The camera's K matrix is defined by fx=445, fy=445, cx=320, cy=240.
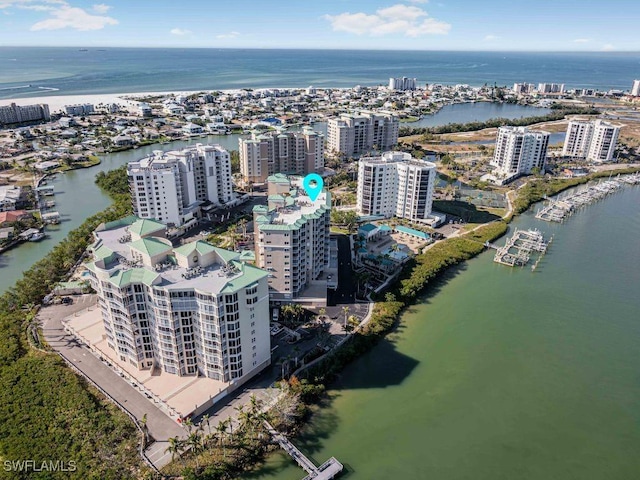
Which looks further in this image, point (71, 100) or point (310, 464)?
point (71, 100)

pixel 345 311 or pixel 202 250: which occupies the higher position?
pixel 202 250

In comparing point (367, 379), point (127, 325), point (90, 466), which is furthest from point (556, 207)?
point (90, 466)

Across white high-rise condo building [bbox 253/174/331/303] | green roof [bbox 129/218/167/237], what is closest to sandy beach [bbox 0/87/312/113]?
white high-rise condo building [bbox 253/174/331/303]

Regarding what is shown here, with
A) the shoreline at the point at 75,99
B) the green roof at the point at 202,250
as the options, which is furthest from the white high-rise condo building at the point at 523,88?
the green roof at the point at 202,250

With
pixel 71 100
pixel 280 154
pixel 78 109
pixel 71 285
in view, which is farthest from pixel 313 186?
pixel 71 100

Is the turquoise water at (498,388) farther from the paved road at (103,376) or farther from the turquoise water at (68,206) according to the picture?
the turquoise water at (68,206)

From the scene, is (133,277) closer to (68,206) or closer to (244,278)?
(244,278)

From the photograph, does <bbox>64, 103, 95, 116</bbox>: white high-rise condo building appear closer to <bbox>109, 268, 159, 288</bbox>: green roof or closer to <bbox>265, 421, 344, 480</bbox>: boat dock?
<bbox>109, 268, 159, 288</bbox>: green roof
